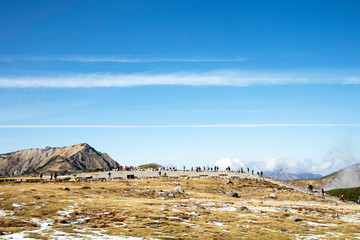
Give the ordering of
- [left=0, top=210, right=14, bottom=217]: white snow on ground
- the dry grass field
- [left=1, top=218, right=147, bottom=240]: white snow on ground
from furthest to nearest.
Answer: [left=0, top=210, right=14, bottom=217]: white snow on ground
the dry grass field
[left=1, top=218, right=147, bottom=240]: white snow on ground

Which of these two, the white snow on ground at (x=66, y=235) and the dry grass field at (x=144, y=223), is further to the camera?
the dry grass field at (x=144, y=223)

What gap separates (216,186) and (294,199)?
1781cm

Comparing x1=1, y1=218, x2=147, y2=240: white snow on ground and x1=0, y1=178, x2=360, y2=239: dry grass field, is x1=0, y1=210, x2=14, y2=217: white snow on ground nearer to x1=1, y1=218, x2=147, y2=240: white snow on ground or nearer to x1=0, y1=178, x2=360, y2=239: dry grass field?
Answer: x1=0, y1=178, x2=360, y2=239: dry grass field

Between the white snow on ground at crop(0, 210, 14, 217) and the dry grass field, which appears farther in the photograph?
the white snow on ground at crop(0, 210, 14, 217)

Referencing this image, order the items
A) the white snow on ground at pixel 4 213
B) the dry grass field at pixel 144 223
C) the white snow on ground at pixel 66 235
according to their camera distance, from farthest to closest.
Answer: the white snow on ground at pixel 4 213
the dry grass field at pixel 144 223
the white snow on ground at pixel 66 235

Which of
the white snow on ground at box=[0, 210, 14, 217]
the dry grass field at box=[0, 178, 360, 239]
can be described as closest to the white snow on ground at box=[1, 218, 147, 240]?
the dry grass field at box=[0, 178, 360, 239]

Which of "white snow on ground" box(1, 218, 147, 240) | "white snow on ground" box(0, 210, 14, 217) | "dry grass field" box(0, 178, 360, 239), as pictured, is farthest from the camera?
"white snow on ground" box(0, 210, 14, 217)

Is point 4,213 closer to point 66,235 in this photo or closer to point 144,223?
point 66,235

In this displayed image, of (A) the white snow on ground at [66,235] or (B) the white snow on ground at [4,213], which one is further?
(B) the white snow on ground at [4,213]

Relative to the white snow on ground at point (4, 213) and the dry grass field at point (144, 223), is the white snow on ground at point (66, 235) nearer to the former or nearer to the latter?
the dry grass field at point (144, 223)

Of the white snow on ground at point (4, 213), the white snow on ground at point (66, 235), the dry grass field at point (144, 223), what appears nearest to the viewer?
the white snow on ground at point (66, 235)

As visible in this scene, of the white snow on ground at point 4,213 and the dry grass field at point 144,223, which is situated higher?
the white snow on ground at point 4,213

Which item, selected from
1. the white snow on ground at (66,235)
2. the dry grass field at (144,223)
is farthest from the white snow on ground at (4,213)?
the white snow on ground at (66,235)

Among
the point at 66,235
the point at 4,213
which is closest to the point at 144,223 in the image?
the point at 66,235
